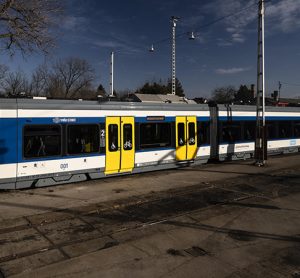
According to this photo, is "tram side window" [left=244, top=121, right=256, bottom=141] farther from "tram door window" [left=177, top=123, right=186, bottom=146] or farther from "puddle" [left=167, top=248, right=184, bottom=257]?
"puddle" [left=167, top=248, right=184, bottom=257]

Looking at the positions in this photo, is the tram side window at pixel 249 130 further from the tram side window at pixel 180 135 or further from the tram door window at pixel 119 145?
the tram door window at pixel 119 145

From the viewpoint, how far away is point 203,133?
18.1m

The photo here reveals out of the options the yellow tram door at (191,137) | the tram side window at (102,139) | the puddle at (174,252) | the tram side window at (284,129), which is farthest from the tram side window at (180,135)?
the puddle at (174,252)

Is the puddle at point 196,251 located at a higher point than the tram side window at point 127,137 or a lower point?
lower

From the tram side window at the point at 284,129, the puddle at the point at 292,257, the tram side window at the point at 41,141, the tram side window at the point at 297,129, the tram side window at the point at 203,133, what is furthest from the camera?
the tram side window at the point at 297,129

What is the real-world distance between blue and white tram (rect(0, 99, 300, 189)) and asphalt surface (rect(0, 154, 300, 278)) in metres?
0.73

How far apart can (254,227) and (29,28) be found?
16.3 meters

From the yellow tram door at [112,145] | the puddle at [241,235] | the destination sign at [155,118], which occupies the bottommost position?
the puddle at [241,235]

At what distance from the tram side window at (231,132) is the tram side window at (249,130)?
52 centimetres

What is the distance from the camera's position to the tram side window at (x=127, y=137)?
580 inches

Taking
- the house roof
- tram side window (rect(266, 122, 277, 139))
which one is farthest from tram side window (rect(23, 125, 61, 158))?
tram side window (rect(266, 122, 277, 139))

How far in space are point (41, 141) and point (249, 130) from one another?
40.3 ft

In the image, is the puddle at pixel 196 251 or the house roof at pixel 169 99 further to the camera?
the house roof at pixel 169 99

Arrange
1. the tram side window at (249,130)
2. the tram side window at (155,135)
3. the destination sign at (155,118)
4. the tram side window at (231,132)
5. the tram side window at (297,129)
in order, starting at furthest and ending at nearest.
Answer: the tram side window at (297,129)
the tram side window at (249,130)
the tram side window at (231,132)
the destination sign at (155,118)
the tram side window at (155,135)
